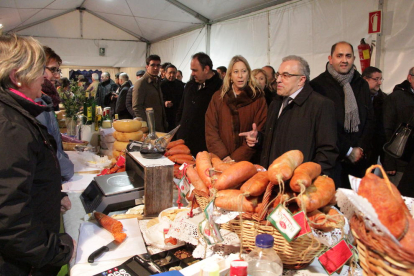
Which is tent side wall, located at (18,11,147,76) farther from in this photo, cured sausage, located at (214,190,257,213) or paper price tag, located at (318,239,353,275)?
paper price tag, located at (318,239,353,275)

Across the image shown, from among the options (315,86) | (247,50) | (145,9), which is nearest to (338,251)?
(315,86)

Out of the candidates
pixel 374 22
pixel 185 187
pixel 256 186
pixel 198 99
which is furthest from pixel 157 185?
pixel 374 22

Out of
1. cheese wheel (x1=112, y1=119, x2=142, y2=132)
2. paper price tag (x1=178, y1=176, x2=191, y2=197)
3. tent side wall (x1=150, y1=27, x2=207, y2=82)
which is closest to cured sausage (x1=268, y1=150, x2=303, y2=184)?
paper price tag (x1=178, y1=176, x2=191, y2=197)

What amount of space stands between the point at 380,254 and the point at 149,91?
4.07 metres

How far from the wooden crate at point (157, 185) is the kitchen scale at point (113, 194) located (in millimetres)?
97

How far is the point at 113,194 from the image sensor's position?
1.60 m

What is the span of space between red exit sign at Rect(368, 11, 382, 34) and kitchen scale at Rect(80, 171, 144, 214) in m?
3.60

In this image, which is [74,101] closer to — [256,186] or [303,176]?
[256,186]

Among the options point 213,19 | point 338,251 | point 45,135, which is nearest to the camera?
point 338,251

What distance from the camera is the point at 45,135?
3.85 feet

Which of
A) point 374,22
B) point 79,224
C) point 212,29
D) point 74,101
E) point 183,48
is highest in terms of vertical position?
point 212,29

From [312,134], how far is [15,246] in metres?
1.68

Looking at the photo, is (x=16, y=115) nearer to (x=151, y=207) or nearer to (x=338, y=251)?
(x=151, y=207)

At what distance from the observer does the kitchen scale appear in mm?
1598
